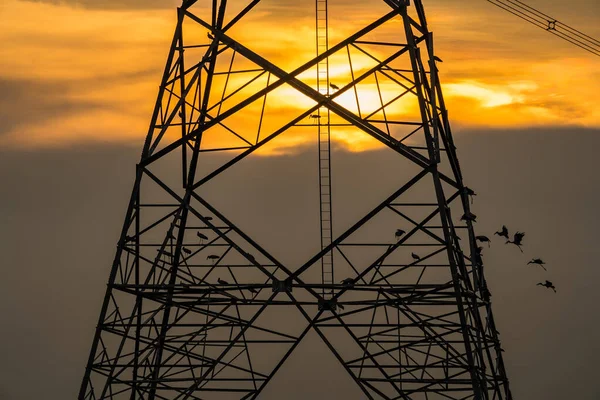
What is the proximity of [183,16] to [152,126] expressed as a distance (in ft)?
12.2

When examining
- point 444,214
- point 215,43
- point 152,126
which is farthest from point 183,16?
point 444,214

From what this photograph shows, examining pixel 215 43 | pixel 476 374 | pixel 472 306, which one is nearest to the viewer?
pixel 476 374

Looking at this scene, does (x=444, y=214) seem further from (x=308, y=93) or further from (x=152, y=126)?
(x=152, y=126)

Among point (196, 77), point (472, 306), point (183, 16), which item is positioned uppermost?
point (183, 16)

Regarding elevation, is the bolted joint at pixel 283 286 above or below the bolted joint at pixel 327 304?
above

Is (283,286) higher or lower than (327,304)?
higher

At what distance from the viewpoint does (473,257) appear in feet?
114

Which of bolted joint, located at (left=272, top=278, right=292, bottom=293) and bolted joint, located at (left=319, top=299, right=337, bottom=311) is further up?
bolted joint, located at (left=272, top=278, right=292, bottom=293)

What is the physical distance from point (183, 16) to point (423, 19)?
7344mm

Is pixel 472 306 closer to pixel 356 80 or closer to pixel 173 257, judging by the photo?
pixel 356 80

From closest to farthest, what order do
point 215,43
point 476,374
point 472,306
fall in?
point 476,374
point 472,306
point 215,43

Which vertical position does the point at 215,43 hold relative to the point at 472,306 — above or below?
above

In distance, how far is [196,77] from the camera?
3472 centimetres

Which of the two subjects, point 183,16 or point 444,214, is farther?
point 183,16
